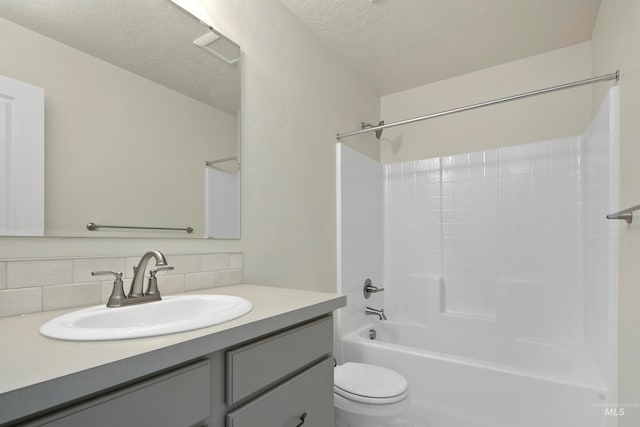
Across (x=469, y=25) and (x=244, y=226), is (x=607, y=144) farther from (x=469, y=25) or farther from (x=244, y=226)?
(x=244, y=226)

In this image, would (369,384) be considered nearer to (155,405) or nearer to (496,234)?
(155,405)

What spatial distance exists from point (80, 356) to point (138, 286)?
0.49 meters

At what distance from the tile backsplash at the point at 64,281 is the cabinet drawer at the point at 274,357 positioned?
1.76 feet

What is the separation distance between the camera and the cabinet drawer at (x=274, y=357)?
2.52 ft

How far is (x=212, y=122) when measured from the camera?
1.44 meters

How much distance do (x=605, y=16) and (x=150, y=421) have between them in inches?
103

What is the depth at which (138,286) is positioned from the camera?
1.03 meters

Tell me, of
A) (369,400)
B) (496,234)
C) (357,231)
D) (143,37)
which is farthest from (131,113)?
(496,234)

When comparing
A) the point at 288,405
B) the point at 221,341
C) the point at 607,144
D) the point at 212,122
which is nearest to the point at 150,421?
the point at 221,341

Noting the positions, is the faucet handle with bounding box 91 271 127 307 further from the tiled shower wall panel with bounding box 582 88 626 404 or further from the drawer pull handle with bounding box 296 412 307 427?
the tiled shower wall panel with bounding box 582 88 626 404

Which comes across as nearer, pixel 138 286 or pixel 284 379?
pixel 284 379

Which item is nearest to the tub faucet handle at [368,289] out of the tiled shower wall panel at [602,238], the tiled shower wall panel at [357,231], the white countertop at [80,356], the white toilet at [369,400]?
the tiled shower wall panel at [357,231]

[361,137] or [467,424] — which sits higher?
[361,137]

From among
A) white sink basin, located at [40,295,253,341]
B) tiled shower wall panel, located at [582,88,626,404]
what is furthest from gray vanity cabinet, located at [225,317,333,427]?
tiled shower wall panel, located at [582,88,626,404]
